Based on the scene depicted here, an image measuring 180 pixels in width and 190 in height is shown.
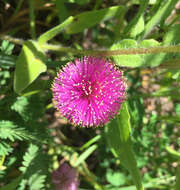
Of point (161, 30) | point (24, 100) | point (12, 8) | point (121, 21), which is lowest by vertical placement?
point (24, 100)

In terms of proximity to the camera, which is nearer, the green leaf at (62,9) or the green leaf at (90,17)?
the green leaf at (90,17)

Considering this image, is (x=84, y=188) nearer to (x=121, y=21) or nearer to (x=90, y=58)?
(x=90, y=58)

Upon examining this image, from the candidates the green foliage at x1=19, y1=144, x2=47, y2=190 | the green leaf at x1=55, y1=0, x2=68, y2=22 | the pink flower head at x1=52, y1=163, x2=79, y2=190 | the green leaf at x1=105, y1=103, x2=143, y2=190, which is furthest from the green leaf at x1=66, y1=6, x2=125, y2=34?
the pink flower head at x1=52, y1=163, x2=79, y2=190

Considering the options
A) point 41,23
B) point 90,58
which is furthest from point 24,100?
point 41,23

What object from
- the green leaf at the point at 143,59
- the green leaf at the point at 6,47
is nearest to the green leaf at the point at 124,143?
the green leaf at the point at 143,59

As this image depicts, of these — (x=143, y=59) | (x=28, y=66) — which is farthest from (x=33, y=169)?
(x=143, y=59)

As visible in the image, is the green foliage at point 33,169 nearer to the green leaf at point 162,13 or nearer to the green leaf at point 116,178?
the green leaf at point 116,178
